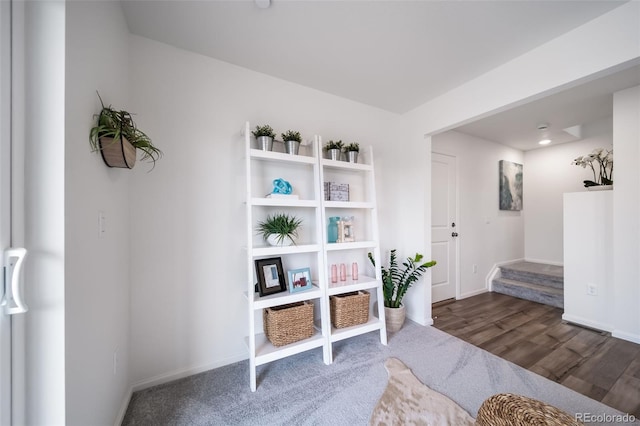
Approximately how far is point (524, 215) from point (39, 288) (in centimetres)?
604

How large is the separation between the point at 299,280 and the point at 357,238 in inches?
34.1

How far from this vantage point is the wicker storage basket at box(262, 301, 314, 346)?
187 centimetres

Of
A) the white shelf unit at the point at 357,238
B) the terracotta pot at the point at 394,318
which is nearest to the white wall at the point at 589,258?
the terracotta pot at the point at 394,318

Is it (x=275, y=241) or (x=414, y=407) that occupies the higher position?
(x=275, y=241)

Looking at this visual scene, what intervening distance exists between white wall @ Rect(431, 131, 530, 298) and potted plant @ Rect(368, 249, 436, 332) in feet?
4.41

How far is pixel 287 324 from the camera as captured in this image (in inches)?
74.7

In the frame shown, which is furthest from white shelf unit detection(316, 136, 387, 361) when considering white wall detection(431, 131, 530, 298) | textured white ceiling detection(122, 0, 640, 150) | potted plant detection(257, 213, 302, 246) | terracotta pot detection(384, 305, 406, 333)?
white wall detection(431, 131, 530, 298)

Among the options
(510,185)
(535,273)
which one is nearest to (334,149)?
(535,273)

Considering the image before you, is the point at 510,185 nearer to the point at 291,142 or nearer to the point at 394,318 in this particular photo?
the point at 394,318

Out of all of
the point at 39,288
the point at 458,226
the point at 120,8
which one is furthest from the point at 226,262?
the point at 458,226

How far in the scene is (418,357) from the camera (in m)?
2.09

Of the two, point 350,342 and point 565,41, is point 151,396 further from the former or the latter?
point 565,41

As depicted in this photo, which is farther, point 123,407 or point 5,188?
point 123,407

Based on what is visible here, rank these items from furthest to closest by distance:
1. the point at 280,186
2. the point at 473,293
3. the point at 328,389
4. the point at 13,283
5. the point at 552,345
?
1. the point at 473,293
2. the point at 552,345
3. the point at 280,186
4. the point at 328,389
5. the point at 13,283
